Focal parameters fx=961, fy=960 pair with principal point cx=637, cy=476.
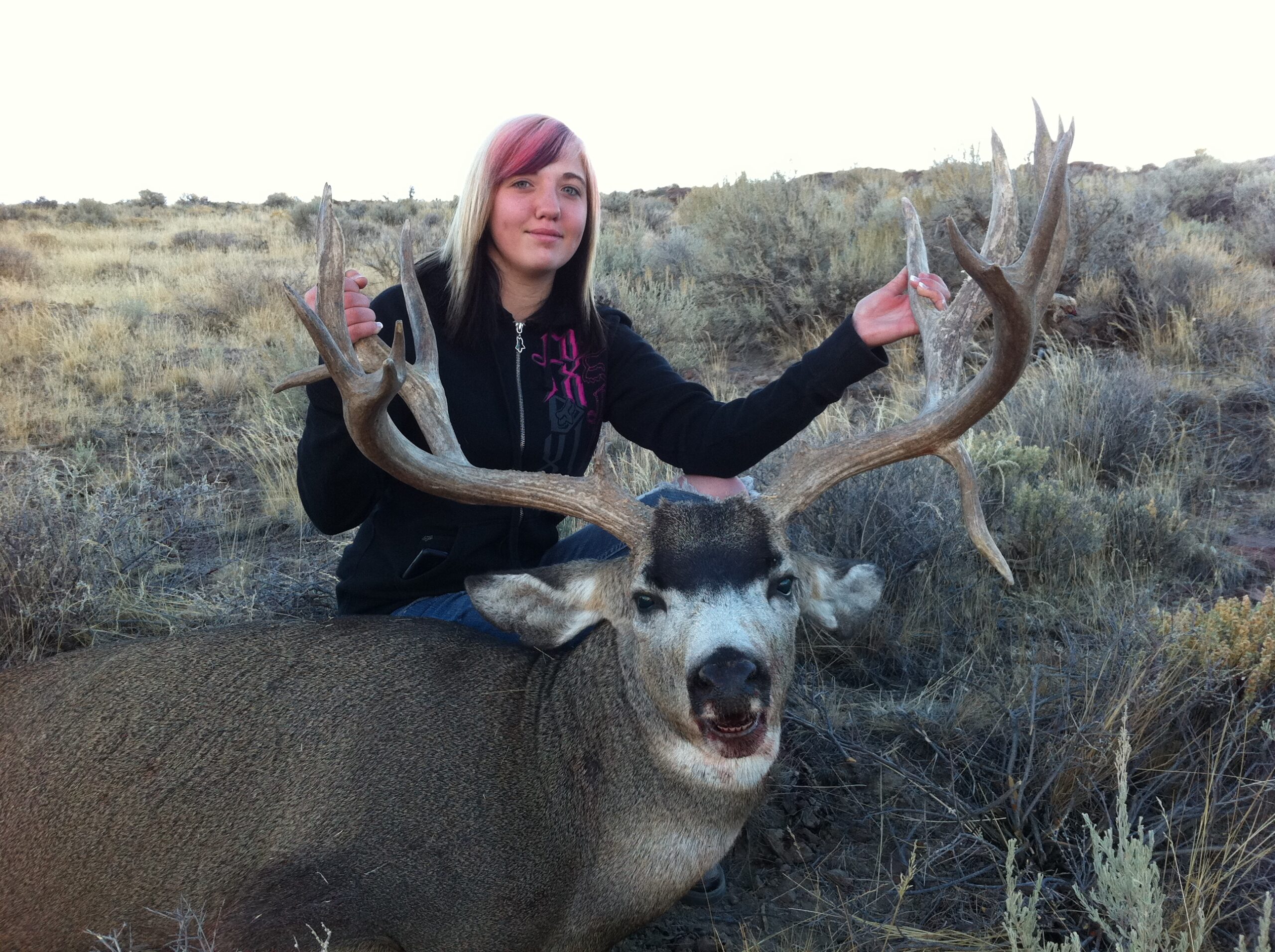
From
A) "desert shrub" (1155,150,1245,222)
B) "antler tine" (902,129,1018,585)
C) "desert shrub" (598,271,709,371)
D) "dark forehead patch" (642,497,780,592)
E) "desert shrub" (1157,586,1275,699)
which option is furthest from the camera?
"desert shrub" (1155,150,1245,222)

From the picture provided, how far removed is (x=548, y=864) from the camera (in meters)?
2.46

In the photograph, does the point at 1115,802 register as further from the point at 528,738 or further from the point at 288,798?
the point at 288,798

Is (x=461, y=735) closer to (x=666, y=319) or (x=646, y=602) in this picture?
(x=646, y=602)

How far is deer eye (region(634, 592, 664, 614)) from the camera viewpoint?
2.51 meters

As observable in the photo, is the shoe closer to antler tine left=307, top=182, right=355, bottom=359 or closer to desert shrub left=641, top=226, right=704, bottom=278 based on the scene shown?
antler tine left=307, top=182, right=355, bottom=359

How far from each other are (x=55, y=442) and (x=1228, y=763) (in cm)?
687

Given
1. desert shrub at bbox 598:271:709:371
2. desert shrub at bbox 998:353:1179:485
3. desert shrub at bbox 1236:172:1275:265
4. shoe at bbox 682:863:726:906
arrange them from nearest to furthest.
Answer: shoe at bbox 682:863:726:906 → desert shrub at bbox 998:353:1179:485 → desert shrub at bbox 598:271:709:371 → desert shrub at bbox 1236:172:1275:265

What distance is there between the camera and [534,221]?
351cm

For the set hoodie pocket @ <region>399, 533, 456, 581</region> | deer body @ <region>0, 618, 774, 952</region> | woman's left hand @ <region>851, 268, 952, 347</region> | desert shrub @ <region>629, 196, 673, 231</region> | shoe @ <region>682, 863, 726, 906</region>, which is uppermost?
desert shrub @ <region>629, 196, 673, 231</region>

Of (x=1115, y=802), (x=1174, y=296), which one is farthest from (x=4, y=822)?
(x=1174, y=296)

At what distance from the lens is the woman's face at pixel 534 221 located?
11.5ft

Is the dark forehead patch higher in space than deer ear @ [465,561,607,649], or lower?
higher

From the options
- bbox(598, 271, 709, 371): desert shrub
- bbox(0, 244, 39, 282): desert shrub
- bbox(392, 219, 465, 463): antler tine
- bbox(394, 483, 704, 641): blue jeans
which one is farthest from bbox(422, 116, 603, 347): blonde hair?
bbox(0, 244, 39, 282): desert shrub

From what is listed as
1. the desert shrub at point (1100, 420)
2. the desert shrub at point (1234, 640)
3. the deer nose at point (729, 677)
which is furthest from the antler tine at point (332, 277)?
the desert shrub at point (1100, 420)
